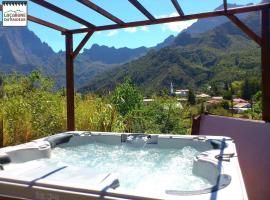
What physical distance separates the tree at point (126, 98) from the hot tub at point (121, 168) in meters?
2.87

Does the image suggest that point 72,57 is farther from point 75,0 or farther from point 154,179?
point 154,179

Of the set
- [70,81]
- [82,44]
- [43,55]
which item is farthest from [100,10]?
[43,55]

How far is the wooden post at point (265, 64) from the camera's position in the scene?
166 inches

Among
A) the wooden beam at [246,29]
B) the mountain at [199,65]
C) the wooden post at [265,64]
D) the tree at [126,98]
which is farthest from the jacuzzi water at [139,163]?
the mountain at [199,65]

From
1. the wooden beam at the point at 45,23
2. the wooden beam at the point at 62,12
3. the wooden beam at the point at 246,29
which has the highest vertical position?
the wooden beam at the point at 62,12

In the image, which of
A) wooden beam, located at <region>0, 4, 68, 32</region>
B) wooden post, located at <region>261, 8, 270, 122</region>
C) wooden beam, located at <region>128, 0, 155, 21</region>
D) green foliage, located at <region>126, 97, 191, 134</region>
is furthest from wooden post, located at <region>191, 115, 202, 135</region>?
wooden beam, located at <region>0, 4, 68, 32</region>

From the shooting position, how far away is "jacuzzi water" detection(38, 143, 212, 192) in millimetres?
2838

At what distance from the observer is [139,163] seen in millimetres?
3580

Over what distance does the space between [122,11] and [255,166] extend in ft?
8.71

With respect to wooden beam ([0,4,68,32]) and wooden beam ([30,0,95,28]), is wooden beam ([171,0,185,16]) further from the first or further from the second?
wooden beam ([0,4,68,32])

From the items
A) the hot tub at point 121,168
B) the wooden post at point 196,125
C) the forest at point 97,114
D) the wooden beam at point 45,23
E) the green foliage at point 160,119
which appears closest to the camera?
the hot tub at point 121,168

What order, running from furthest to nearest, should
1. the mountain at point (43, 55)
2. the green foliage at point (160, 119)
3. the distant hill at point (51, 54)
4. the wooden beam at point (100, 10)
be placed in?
the mountain at point (43, 55), the distant hill at point (51, 54), the green foliage at point (160, 119), the wooden beam at point (100, 10)

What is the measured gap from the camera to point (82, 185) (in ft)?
7.12

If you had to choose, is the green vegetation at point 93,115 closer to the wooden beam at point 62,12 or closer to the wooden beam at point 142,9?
the wooden beam at point 62,12
